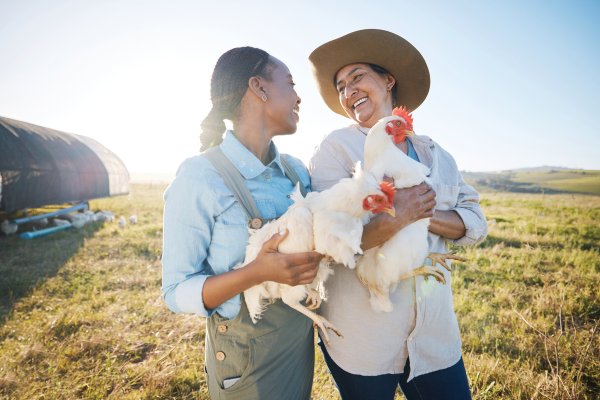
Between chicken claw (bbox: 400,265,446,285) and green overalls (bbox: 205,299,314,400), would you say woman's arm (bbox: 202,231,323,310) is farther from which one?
chicken claw (bbox: 400,265,446,285)

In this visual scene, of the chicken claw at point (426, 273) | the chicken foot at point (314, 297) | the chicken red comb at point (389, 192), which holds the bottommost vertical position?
the chicken foot at point (314, 297)

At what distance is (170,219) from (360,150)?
1.45 meters

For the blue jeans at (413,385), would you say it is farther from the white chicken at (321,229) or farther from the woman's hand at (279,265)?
the woman's hand at (279,265)

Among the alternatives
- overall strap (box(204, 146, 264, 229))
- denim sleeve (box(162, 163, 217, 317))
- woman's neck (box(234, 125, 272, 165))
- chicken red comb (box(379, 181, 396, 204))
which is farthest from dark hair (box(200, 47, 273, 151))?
chicken red comb (box(379, 181, 396, 204))

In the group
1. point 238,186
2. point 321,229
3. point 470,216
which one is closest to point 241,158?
point 238,186

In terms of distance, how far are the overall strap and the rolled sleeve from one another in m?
1.44

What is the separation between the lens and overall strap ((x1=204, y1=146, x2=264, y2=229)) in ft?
5.43

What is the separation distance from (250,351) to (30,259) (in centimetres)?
888

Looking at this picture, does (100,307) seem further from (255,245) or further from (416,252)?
(416,252)

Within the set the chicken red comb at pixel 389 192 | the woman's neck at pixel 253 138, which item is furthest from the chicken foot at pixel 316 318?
the woman's neck at pixel 253 138

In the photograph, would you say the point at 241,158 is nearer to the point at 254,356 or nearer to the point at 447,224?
the point at 254,356

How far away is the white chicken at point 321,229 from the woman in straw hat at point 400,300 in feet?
0.41

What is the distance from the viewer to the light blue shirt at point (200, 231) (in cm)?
154

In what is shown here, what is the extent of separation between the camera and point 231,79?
2018mm
